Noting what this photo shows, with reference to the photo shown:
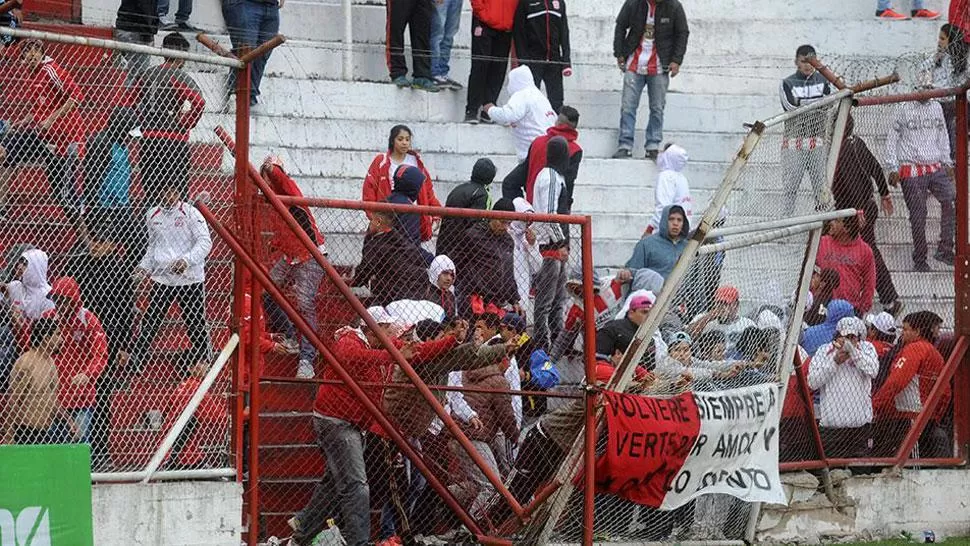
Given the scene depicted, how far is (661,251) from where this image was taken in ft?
47.0

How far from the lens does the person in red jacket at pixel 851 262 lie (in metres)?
12.1

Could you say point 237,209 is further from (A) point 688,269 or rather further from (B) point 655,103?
(B) point 655,103

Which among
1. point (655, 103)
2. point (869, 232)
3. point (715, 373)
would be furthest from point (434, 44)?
point (715, 373)

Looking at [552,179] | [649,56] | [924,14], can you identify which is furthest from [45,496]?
[924,14]

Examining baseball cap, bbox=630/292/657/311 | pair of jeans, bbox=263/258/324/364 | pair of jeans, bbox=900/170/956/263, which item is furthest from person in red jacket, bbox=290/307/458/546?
pair of jeans, bbox=900/170/956/263

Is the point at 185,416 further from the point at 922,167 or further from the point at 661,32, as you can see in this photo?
the point at 661,32

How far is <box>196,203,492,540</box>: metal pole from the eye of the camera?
31.9ft

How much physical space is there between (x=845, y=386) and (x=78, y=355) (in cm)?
555

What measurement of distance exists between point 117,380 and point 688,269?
3.51 meters

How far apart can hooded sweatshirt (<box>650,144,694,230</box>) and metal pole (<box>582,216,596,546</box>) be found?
518cm

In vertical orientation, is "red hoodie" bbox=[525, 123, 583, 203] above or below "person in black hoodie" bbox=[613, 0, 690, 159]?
below

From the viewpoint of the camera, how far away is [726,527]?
11367mm

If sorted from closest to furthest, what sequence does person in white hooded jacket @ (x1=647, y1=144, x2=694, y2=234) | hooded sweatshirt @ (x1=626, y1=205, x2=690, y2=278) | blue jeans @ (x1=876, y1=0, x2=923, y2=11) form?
hooded sweatshirt @ (x1=626, y1=205, x2=690, y2=278), person in white hooded jacket @ (x1=647, y1=144, x2=694, y2=234), blue jeans @ (x1=876, y1=0, x2=923, y2=11)

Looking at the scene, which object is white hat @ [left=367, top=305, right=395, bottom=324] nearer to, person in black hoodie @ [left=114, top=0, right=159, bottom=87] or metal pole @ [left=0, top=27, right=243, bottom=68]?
metal pole @ [left=0, top=27, right=243, bottom=68]
